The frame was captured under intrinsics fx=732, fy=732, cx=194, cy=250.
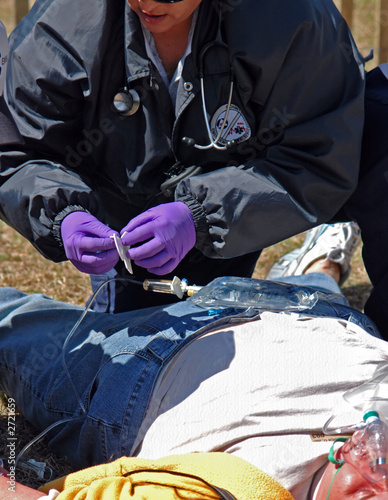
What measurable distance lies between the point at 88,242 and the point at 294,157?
1.96 ft

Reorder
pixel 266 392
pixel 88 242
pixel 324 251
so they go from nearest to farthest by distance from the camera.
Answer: pixel 266 392, pixel 88 242, pixel 324 251

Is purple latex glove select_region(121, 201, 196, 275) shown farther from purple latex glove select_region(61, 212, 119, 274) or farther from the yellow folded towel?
the yellow folded towel

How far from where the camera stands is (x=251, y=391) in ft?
4.99

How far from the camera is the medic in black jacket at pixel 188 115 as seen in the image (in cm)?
183

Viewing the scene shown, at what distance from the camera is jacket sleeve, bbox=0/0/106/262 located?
1.84 meters

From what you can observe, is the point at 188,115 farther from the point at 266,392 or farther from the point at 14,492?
the point at 14,492

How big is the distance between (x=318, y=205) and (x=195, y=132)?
388 millimetres

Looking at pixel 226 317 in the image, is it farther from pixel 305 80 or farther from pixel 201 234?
pixel 305 80

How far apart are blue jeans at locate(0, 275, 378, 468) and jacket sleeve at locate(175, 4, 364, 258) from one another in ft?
0.77

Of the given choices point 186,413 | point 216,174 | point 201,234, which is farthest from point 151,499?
point 216,174

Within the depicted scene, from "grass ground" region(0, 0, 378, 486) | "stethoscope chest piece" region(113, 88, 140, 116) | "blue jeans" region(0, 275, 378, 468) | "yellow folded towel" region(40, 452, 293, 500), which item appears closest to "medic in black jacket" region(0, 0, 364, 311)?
"stethoscope chest piece" region(113, 88, 140, 116)

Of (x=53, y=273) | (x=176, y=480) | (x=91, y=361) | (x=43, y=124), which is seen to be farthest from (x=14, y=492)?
(x=53, y=273)

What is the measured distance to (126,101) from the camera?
1932mm

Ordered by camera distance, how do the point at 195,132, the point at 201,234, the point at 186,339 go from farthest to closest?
the point at 195,132 → the point at 201,234 → the point at 186,339
